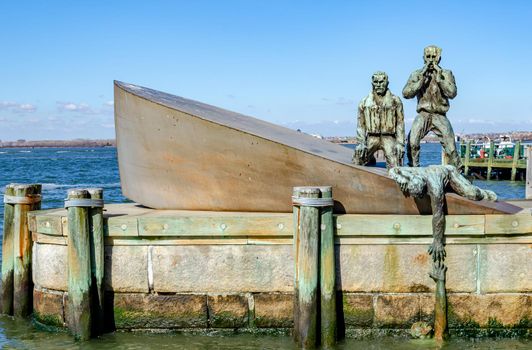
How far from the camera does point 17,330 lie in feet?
28.7

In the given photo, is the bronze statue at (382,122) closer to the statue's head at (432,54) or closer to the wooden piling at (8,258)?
the statue's head at (432,54)

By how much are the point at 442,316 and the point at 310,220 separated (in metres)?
1.96

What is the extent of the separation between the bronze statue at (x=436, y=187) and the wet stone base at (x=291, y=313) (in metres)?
0.71

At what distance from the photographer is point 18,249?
9.06 m

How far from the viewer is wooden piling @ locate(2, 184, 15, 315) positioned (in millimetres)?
9141

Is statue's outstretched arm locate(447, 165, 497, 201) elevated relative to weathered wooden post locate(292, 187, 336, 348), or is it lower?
elevated

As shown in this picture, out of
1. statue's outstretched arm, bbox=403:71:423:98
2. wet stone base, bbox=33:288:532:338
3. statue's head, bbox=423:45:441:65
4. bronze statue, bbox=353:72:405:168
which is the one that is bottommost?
wet stone base, bbox=33:288:532:338

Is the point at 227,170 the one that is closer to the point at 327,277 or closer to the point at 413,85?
the point at 327,277

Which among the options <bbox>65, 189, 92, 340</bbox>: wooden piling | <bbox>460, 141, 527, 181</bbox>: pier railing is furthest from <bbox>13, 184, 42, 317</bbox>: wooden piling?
<bbox>460, 141, 527, 181</bbox>: pier railing

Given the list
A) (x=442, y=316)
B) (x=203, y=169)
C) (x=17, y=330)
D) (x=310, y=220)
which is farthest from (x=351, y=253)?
(x=17, y=330)

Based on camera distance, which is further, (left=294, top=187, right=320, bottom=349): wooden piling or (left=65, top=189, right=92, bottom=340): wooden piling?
(left=65, top=189, right=92, bottom=340): wooden piling

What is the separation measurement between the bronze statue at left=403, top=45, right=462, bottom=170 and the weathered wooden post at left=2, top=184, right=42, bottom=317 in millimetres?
5299

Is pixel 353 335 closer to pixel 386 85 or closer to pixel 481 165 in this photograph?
pixel 386 85

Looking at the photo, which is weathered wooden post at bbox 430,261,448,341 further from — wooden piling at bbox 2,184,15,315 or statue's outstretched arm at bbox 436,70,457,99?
wooden piling at bbox 2,184,15,315
